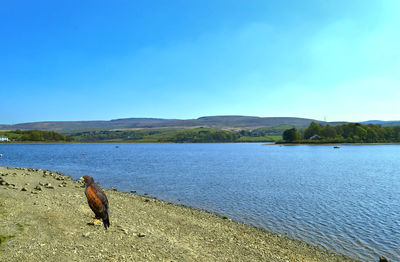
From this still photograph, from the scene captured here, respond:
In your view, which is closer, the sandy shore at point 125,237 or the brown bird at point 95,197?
the sandy shore at point 125,237

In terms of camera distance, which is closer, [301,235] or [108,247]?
[108,247]

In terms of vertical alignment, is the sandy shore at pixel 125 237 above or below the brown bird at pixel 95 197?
below

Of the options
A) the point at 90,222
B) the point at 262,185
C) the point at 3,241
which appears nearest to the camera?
the point at 3,241

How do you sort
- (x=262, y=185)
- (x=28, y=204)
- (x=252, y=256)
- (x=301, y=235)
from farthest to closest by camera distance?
(x=262, y=185) → (x=301, y=235) → (x=28, y=204) → (x=252, y=256)

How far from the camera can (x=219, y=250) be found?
14922 millimetres

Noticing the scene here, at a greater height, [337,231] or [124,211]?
[124,211]

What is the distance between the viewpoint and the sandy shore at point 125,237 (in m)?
11.9

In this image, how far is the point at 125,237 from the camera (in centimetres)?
1430

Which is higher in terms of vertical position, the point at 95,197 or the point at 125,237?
the point at 95,197

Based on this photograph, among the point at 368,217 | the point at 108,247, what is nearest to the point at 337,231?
the point at 368,217

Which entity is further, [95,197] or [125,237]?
[125,237]

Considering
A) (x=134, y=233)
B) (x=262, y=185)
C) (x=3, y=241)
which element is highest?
(x=3, y=241)

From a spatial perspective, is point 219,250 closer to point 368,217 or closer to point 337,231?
point 337,231

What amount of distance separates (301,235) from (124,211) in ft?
45.9
